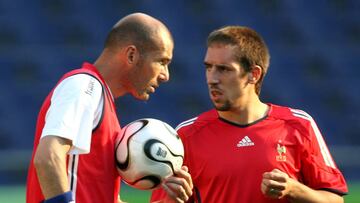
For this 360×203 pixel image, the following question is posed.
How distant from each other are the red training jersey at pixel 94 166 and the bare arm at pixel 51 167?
193 millimetres

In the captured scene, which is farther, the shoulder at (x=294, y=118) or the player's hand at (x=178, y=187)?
the shoulder at (x=294, y=118)

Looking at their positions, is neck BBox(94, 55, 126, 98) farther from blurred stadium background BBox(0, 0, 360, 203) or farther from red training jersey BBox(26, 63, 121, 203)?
blurred stadium background BBox(0, 0, 360, 203)

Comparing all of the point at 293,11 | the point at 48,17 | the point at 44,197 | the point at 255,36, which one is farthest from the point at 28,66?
the point at 44,197

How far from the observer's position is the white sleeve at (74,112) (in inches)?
160

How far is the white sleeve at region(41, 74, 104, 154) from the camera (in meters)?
4.06

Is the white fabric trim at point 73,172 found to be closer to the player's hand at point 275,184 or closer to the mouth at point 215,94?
the player's hand at point 275,184

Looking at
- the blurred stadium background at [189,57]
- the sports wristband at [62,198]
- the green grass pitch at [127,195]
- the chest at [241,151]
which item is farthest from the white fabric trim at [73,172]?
the blurred stadium background at [189,57]

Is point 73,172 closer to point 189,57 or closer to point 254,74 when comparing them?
point 254,74

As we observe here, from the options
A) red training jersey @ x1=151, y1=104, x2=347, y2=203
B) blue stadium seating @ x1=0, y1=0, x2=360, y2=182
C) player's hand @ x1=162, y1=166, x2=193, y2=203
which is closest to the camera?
player's hand @ x1=162, y1=166, x2=193, y2=203

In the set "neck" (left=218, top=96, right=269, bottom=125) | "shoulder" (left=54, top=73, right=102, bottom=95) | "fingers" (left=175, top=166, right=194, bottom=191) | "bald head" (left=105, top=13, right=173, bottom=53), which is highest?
"bald head" (left=105, top=13, right=173, bottom=53)

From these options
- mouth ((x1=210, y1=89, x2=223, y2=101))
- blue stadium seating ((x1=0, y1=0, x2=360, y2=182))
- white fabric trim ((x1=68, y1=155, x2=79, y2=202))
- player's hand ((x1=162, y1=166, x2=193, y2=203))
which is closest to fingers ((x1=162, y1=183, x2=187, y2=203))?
player's hand ((x1=162, y1=166, x2=193, y2=203))

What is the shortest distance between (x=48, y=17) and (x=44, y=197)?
8.14m

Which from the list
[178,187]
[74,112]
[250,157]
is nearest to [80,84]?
[74,112]

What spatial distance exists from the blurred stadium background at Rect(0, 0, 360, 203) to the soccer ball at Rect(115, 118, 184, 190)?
6.43 meters
